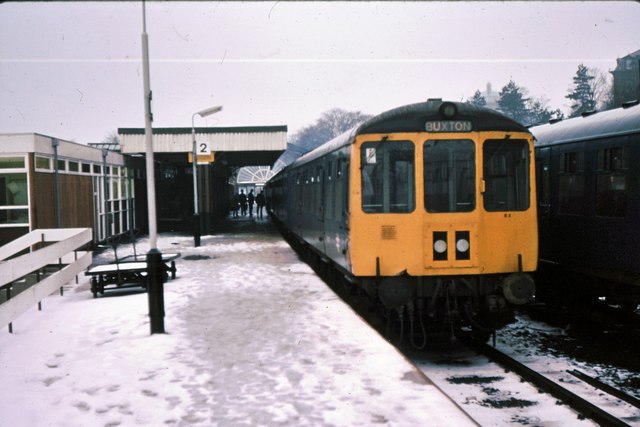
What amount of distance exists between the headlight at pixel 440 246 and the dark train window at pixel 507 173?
84 centimetres

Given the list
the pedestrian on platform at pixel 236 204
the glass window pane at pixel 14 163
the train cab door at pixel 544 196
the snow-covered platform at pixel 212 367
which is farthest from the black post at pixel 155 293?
the pedestrian on platform at pixel 236 204

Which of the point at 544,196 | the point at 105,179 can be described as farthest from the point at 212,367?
the point at 105,179

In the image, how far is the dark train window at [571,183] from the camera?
10359 mm

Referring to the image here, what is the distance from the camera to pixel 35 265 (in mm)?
9008

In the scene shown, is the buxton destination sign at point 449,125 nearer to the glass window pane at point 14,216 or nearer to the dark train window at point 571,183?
the dark train window at point 571,183

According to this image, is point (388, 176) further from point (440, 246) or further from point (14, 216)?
point (14, 216)

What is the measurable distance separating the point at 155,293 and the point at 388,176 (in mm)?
3307

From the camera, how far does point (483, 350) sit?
868 centimetres

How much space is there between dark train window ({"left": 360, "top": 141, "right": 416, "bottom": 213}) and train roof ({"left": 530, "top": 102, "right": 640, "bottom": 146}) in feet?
10.5

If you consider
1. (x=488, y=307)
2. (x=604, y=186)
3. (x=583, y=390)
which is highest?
(x=604, y=186)

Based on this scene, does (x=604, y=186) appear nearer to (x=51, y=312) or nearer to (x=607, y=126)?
(x=607, y=126)

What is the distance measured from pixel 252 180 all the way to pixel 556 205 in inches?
3143

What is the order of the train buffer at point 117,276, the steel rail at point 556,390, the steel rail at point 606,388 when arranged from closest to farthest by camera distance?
the steel rail at point 556,390
the steel rail at point 606,388
the train buffer at point 117,276

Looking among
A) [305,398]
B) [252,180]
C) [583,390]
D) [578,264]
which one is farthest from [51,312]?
[252,180]
